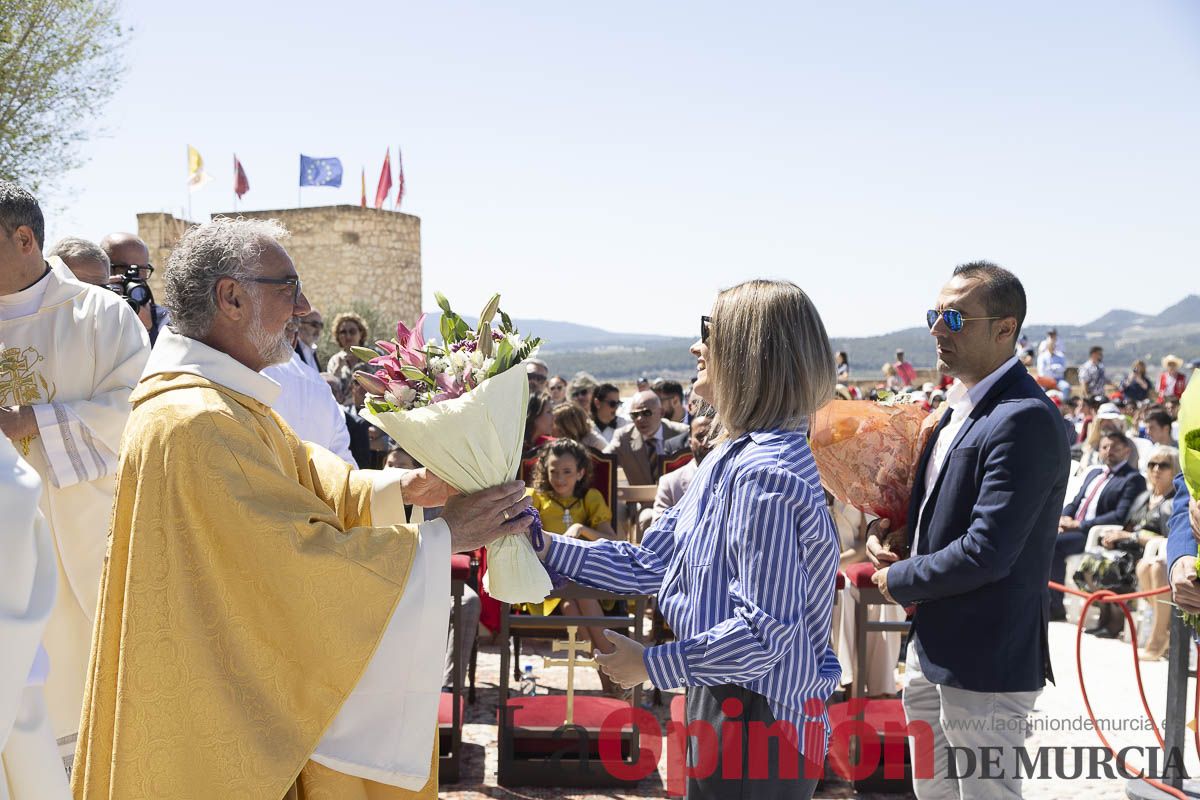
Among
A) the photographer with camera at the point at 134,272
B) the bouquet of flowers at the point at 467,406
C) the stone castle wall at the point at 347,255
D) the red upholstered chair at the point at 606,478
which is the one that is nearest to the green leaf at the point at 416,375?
the bouquet of flowers at the point at 467,406

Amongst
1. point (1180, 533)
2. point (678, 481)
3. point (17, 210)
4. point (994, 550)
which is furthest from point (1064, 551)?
point (17, 210)

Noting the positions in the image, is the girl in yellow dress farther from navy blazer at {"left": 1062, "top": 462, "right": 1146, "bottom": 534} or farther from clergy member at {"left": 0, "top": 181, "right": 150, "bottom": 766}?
navy blazer at {"left": 1062, "top": 462, "right": 1146, "bottom": 534}

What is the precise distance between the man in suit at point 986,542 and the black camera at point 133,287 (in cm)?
357

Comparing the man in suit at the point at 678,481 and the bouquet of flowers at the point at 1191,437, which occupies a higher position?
the bouquet of flowers at the point at 1191,437

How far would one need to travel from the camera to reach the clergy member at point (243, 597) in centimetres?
251

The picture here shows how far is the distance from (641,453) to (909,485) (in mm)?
5351

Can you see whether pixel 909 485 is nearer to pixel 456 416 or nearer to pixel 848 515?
pixel 456 416

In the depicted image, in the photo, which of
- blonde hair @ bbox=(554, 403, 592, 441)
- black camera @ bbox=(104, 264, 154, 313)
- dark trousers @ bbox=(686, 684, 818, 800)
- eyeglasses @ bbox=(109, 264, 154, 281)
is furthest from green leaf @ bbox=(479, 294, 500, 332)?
blonde hair @ bbox=(554, 403, 592, 441)

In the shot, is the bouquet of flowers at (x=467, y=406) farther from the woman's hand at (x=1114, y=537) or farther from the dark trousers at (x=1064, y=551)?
the dark trousers at (x=1064, y=551)

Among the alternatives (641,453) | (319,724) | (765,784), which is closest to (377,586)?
(319,724)

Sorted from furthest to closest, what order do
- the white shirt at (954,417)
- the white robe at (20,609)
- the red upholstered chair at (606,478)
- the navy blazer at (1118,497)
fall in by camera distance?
the navy blazer at (1118,497)
the red upholstered chair at (606,478)
the white shirt at (954,417)
the white robe at (20,609)

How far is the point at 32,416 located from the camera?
3678mm

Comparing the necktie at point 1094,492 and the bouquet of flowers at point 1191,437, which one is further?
the necktie at point 1094,492

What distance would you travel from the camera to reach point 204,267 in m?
2.74
